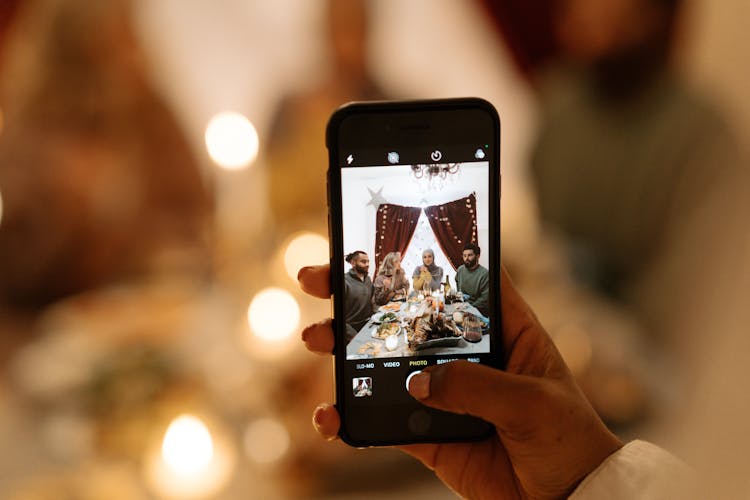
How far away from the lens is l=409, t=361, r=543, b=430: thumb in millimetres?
Result: 422

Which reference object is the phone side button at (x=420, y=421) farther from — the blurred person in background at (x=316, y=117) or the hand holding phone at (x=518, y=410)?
the blurred person in background at (x=316, y=117)

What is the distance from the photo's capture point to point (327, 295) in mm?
490

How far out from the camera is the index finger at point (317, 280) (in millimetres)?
486

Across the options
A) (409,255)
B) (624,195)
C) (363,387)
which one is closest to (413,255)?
(409,255)

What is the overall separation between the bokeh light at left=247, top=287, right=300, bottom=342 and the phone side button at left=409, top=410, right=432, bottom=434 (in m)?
0.32

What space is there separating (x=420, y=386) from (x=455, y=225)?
0.38 feet

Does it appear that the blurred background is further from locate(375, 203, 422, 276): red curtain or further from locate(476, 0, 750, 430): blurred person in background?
locate(375, 203, 422, 276): red curtain

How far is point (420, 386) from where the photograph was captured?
17.4 inches

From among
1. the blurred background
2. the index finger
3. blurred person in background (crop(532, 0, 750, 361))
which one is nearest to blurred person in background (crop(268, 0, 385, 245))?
the blurred background

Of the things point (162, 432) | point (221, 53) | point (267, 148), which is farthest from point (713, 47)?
point (162, 432)

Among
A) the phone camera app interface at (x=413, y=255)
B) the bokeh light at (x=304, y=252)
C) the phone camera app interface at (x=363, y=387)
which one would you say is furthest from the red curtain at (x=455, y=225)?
the bokeh light at (x=304, y=252)

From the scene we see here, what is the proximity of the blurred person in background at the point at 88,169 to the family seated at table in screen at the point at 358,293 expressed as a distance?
640mm

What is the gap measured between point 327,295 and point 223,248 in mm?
634

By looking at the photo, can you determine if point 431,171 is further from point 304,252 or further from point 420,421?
point 304,252
